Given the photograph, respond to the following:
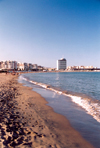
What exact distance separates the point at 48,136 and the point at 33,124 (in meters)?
1.01

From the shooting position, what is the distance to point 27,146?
10.2 ft

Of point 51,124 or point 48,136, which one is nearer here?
point 48,136

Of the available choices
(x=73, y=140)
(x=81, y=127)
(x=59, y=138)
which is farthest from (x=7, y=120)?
(x=81, y=127)

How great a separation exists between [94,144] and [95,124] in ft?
5.02

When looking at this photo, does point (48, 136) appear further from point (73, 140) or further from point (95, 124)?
point (95, 124)

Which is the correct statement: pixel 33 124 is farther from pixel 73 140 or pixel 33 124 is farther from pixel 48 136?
pixel 73 140

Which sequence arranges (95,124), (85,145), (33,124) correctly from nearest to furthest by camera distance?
(85,145) < (33,124) < (95,124)

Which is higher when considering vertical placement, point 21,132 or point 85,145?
point 21,132

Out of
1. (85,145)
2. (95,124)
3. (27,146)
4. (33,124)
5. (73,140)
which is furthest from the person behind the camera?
(95,124)

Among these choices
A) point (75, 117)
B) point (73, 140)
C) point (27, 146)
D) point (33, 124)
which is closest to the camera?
point (27, 146)

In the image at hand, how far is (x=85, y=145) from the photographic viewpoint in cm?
344

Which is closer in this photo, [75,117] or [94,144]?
[94,144]

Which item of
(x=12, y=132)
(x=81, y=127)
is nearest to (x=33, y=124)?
(x=12, y=132)

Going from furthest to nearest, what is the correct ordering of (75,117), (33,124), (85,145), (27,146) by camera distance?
(75,117), (33,124), (85,145), (27,146)
